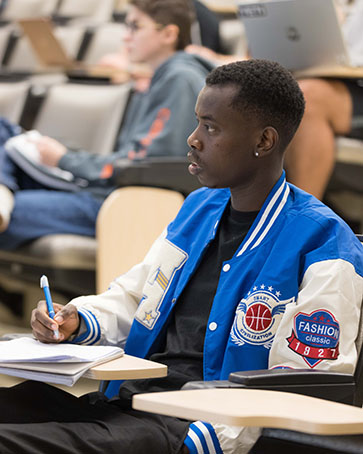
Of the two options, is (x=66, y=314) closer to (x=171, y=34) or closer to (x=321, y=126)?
(x=321, y=126)

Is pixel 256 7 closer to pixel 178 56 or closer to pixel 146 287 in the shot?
pixel 178 56

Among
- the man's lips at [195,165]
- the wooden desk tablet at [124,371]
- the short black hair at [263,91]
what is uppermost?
the short black hair at [263,91]

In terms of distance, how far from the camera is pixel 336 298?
1.19 meters

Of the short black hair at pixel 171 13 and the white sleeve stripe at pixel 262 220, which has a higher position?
the short black hair at pixel 171 13

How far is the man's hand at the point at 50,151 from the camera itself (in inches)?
112

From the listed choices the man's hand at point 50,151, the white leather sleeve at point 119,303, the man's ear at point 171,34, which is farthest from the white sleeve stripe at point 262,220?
the man's ear at point 171,34

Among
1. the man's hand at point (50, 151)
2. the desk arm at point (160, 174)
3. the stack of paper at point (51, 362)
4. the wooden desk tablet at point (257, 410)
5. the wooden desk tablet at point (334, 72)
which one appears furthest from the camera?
the man's hand at point (50, 151)

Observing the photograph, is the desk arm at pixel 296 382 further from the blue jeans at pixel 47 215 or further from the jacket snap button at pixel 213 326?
the blue jeans at pixel 47 215

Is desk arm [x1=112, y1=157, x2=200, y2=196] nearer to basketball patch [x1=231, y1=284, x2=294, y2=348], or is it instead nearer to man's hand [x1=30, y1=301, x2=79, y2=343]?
man's hand [x1=30, y1=301, x2=79, y2=343]

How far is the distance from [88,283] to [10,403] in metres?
1.52

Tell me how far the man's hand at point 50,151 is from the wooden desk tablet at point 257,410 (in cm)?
194

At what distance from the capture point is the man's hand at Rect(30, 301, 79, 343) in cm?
133

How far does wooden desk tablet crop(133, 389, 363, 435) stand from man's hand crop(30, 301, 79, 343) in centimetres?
40

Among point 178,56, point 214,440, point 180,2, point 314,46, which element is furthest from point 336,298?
point 180,2
